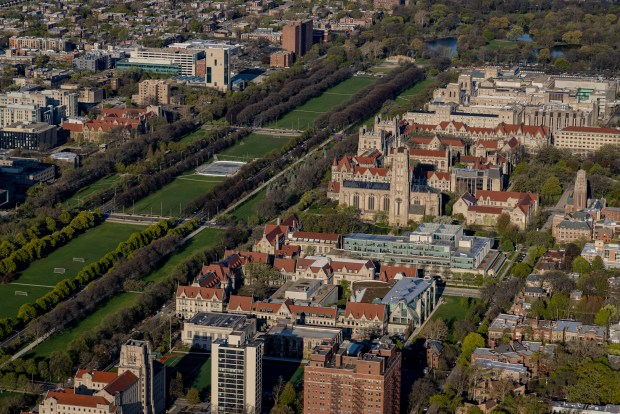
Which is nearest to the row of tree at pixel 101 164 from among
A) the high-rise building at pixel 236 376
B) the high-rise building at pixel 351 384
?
the high-rise building at pixel 236 376

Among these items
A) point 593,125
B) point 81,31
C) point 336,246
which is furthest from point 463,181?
point 81,31

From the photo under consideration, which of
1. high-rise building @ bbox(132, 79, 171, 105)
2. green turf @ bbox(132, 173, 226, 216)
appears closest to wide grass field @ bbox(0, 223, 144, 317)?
green turf @ bbox(132, 173, 226, 216)

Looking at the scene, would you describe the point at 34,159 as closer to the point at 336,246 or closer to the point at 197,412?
the point at 336,246

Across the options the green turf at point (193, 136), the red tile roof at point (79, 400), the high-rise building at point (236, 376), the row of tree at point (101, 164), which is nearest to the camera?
the red tile roof at point (79, 400)

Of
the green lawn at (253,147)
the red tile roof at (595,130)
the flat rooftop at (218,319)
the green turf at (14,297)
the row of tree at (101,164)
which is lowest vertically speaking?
the green turf at (14,297)

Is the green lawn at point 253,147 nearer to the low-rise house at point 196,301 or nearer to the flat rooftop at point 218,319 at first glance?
the low-rise house at point 196,301

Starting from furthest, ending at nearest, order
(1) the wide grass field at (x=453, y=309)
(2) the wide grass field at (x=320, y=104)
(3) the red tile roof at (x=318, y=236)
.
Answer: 1. (2) the wide grass field at (x=320, y=104)
2. (3) the red tile roof at (x=318, y=236)
3. (1) the wide grass field at (x=453, y=309)

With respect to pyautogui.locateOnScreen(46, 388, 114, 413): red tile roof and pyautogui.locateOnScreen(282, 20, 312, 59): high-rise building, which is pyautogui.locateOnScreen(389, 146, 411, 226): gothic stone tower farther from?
pyautogui.locateOnScreen(282, 20, 312, 59): high-rise building
